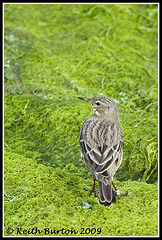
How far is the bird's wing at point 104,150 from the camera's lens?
563cm

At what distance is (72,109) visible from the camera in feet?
25.6

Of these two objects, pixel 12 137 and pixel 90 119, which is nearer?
pixel 90 119

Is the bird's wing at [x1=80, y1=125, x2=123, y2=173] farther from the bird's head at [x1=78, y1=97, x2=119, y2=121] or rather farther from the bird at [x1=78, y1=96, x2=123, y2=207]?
the bird's head at [x1=78, y1=97, x2=119, y2=121]

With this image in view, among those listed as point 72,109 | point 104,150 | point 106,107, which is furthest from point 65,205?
point 72,109

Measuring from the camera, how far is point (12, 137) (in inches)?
295

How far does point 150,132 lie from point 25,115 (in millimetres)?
2749

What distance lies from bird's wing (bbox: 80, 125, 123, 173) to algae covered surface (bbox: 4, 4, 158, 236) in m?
0.65

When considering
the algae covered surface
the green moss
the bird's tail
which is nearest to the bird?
the bird's tail

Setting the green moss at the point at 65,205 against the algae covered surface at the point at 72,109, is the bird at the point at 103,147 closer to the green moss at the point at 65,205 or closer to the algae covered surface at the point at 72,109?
the green moss at the point at 65,205

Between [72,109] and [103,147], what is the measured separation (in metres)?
2.13

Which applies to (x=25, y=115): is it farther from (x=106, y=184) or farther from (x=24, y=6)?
(x=24, y=6)

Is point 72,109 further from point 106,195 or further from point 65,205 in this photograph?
point 106,195

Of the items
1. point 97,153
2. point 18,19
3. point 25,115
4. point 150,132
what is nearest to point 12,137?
point 25,115

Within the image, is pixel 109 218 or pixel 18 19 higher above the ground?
pixel 18 19
